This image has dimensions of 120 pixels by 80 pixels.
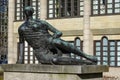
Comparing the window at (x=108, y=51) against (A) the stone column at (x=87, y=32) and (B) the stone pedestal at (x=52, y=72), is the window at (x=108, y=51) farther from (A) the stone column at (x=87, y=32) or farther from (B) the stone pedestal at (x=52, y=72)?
(B) the stone pedestal at (x=52, y=72)

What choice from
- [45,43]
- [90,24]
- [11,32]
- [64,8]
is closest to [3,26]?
[11,32]

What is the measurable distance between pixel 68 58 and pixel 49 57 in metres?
0.61

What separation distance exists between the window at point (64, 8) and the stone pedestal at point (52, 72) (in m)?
24.1

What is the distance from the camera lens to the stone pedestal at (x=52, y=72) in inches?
424

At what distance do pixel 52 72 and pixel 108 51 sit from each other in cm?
2287

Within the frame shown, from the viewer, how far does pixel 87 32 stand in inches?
1357

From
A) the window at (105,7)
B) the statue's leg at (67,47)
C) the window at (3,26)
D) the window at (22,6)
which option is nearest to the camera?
the statue's leg at (67,47)

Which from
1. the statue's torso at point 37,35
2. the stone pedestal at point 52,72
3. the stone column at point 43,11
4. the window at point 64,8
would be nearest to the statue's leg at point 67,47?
the statue's torso at point 37,35

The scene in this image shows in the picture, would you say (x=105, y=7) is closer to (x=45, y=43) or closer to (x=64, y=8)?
(x=64, y=8)

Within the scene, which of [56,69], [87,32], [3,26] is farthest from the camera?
[3,26]

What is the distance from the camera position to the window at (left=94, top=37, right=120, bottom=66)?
109 ft

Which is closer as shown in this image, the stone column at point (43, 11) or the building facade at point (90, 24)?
the building facade at point (90, 24)

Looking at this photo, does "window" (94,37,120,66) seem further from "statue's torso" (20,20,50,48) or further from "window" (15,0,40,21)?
"statue's torso" (20,20,50,48)

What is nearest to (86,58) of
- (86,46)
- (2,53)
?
(86,46)
